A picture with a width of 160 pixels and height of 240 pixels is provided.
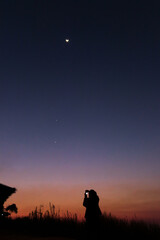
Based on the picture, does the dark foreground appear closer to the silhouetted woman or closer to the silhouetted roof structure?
the silhouetted woman

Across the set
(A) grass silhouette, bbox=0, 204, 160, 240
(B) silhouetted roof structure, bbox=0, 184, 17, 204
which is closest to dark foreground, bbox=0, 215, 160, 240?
(A) grass silhouette, bbox=0, 204, 160, 240

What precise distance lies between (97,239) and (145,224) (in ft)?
9.93

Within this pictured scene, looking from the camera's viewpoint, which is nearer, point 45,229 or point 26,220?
point 45,229

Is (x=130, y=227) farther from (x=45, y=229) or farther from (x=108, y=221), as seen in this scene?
(x=45, y=229)

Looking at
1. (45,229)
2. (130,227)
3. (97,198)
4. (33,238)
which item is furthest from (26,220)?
(97,198)

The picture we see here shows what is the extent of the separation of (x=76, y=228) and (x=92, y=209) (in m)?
3.37

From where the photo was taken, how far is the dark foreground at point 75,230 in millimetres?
9393

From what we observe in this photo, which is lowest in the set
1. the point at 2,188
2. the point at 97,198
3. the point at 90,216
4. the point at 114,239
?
the point at 114,239

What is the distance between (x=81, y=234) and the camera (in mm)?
10297

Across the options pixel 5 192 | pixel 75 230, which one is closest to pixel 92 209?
pixel 75 230

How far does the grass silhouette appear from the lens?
31.0 ft

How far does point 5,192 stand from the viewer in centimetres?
1934

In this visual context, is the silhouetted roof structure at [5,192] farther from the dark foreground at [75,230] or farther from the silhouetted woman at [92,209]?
the silhouetted woman at [92,209]

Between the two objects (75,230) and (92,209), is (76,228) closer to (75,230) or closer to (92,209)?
(75,230)
